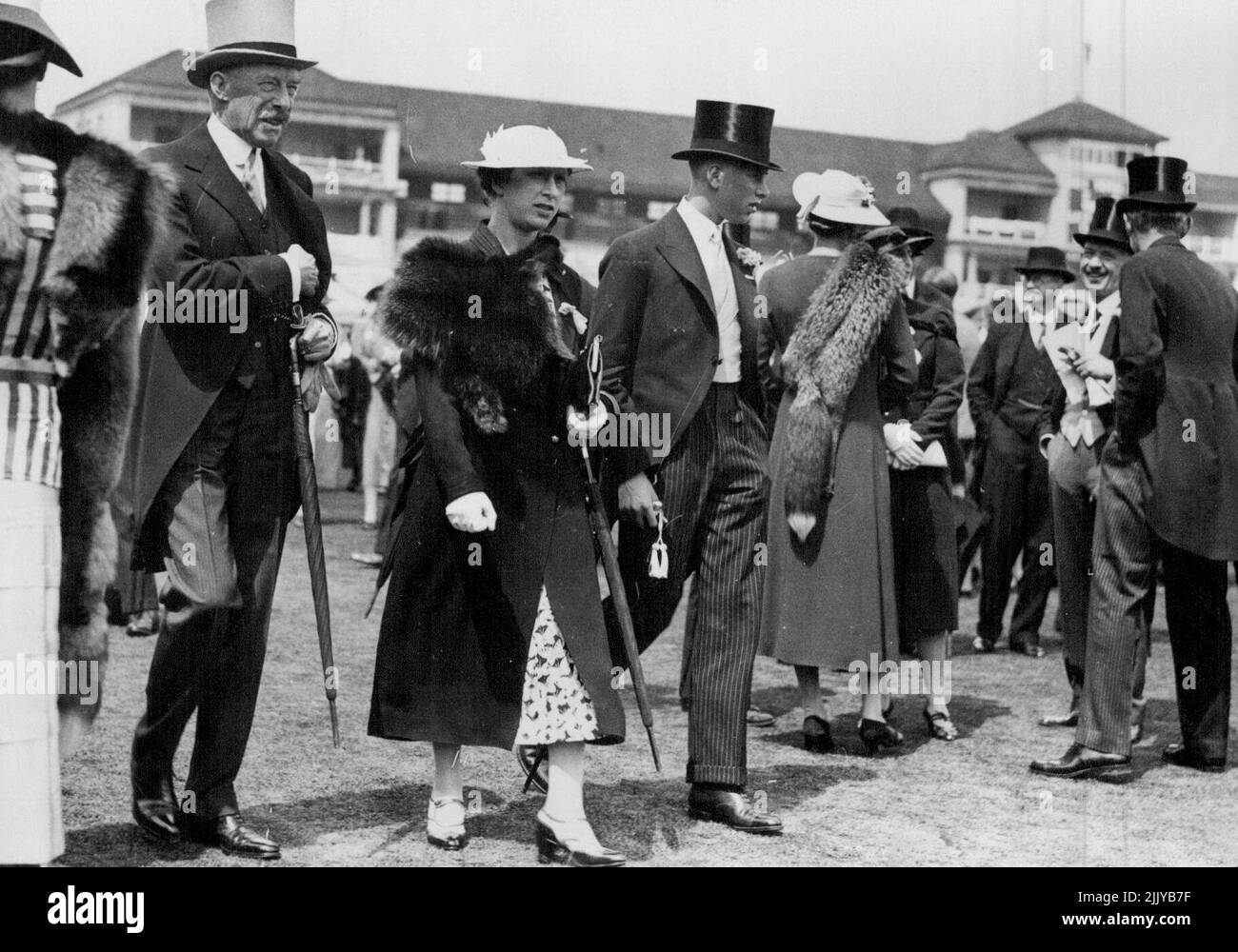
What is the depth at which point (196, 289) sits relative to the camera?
16.4 feet

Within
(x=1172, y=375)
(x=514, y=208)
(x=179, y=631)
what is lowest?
(x=179, y=631)

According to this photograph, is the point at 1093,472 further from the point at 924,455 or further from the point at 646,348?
the point at 646,348

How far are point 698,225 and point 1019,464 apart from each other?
5.22 meters

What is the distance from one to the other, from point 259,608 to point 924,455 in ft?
12.2

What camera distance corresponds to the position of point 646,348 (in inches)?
238

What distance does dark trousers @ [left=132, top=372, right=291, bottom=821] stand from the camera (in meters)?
5.10

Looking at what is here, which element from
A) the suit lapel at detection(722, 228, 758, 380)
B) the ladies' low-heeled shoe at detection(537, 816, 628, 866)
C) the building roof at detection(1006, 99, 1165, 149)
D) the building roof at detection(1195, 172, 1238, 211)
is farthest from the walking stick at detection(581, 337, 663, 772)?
the building roof at detection(1195, 172, 1238, 211)

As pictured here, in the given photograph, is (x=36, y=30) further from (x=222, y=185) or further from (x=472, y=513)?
(x=472, y=513)

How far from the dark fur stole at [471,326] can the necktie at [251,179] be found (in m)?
0.51

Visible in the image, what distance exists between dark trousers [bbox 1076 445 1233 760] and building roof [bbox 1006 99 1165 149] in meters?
1.69

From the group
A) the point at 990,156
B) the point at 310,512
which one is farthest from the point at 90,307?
the point at 990,156

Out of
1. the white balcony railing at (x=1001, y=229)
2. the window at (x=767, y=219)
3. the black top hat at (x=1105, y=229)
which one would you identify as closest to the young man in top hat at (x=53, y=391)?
the black top hat at (x=1105, y=229)
